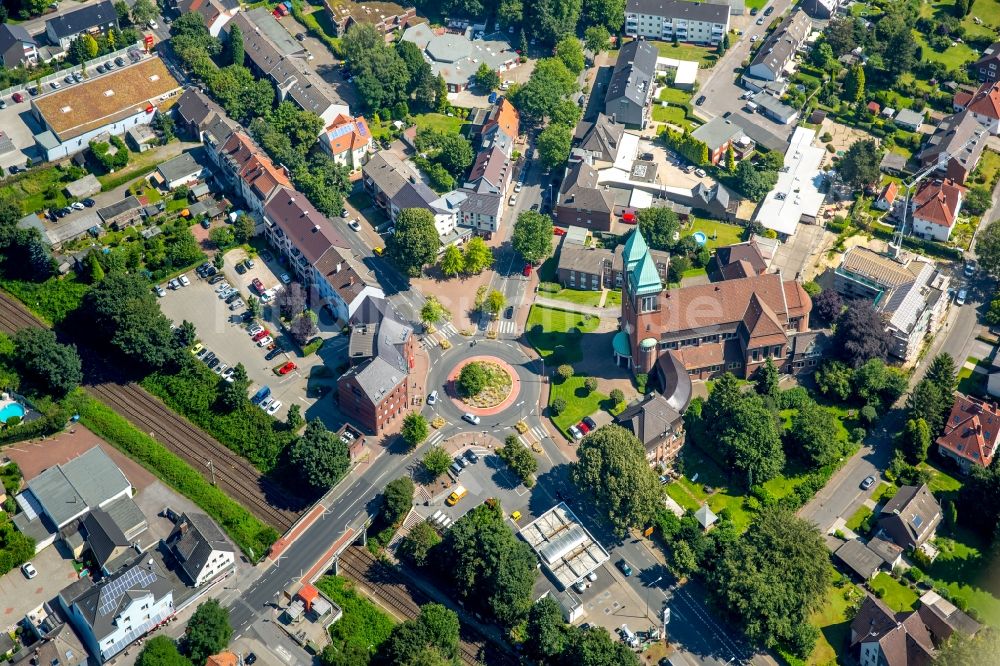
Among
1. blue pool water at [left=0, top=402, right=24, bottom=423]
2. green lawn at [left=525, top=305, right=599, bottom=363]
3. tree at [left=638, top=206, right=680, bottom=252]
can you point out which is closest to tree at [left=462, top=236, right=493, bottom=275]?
green lawn at [left=525, top=305, right=599, bottom=363]

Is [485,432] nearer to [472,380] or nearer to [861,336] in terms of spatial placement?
[472,380]

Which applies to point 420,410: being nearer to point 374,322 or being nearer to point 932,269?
point 374,322

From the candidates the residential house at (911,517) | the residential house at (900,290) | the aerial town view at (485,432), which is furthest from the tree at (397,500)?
the residential house at (900,290)

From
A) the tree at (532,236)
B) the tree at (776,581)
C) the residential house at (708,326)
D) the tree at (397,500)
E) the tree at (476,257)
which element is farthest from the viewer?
the tree at (532,236)

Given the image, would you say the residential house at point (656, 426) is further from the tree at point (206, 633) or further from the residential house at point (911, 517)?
the tree at point (206, 633)

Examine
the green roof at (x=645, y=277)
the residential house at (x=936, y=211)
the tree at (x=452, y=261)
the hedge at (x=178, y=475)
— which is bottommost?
the hedge at (x=178, y=475)

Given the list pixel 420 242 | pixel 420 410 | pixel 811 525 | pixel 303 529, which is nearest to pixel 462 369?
pixel 420 410
